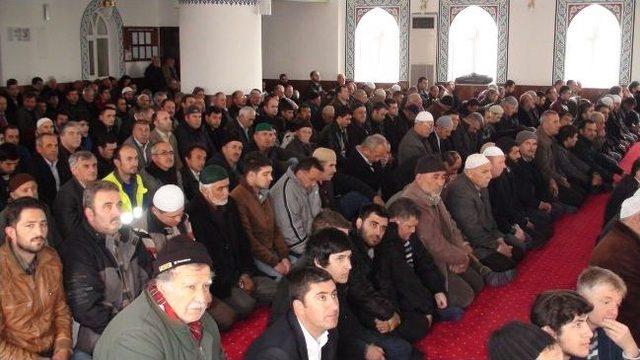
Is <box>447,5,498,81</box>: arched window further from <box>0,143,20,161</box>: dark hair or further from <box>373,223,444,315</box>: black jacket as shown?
<box>0,143,20,161</box>: dark hair

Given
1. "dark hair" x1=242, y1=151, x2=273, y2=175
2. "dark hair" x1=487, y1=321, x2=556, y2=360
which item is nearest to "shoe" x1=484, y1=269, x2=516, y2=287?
"dark hair" x1=242, y1=151, x2=273, y2=175

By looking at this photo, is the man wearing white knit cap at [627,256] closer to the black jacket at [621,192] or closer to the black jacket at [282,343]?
the black jacket at [282,343]

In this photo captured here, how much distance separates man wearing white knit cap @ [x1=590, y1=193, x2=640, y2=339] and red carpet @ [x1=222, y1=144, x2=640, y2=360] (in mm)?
1093

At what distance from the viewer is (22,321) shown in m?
3.51

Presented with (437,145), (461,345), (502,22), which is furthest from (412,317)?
(502,22)

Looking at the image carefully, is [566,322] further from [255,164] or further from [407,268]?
[255,164]

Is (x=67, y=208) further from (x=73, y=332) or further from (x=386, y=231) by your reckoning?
(x=386, y=231)

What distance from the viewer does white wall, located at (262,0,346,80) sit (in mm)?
16906

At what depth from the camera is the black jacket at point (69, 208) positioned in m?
4.92

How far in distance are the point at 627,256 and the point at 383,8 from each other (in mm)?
13397

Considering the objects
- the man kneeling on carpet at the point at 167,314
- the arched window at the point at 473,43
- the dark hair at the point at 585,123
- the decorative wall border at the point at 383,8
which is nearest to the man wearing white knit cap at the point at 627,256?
the man kneeling on carpet at the point at 167,314

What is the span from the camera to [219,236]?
16.4 ft

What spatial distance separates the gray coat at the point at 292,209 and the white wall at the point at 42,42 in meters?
7.96

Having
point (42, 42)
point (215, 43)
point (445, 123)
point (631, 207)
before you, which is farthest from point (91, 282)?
point (42, 42)
